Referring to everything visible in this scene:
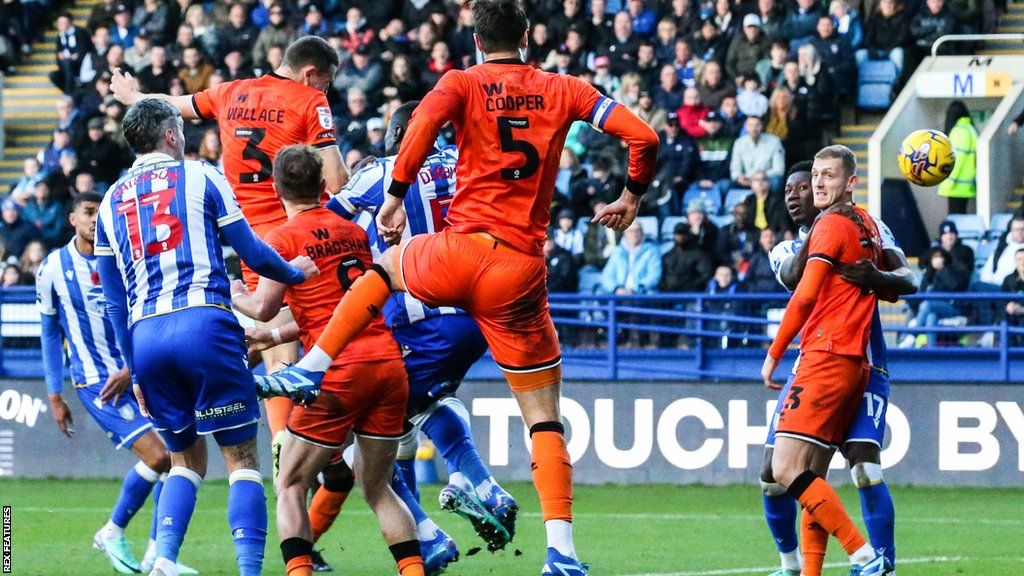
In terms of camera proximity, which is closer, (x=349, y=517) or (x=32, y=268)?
(x=349, y=517)

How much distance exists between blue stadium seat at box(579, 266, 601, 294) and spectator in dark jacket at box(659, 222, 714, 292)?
2.99 feet

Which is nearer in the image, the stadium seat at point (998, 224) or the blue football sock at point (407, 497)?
the blue football sock at point (407, 497)

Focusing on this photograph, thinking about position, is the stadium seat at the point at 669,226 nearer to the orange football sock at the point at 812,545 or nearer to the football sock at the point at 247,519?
the orange football sock at the point at 812,545

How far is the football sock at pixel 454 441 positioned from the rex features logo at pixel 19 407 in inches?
332

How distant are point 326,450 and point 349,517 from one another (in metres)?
5.06

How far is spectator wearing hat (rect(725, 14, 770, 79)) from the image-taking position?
1906 centimetres

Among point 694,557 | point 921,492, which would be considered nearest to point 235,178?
point 694,557

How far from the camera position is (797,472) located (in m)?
7.86

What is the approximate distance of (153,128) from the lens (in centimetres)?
771

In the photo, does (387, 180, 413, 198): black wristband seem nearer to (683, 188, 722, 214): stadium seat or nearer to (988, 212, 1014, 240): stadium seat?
(988, 212, 1014, 240): stadium seat

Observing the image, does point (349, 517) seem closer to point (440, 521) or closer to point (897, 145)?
point (440, 521)

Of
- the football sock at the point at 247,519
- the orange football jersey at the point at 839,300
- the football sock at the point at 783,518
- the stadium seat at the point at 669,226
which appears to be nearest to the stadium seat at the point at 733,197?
the stadium seat at the point at 669,226

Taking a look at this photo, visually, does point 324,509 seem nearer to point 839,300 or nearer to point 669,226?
point 839,300

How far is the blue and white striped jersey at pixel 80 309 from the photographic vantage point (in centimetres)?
1076
